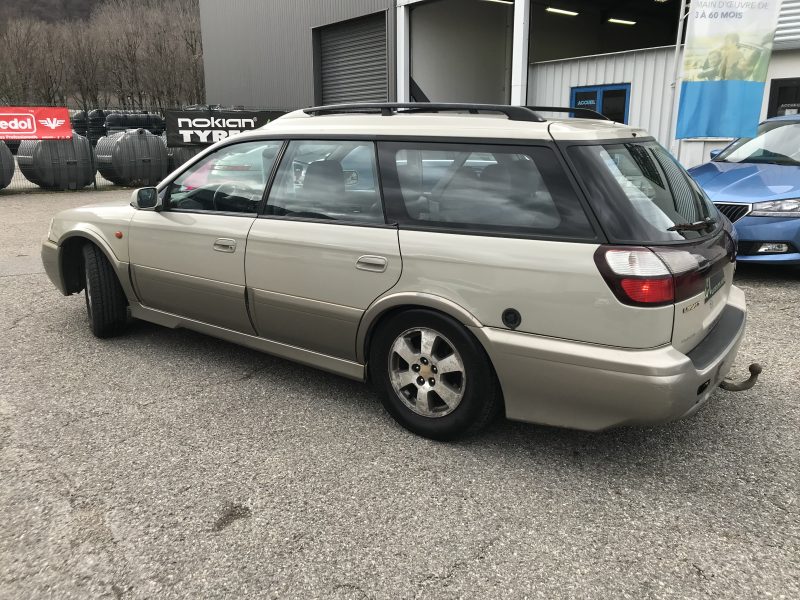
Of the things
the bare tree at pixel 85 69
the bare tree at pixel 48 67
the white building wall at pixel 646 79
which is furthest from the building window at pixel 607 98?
the bare tree at pixel 85 69

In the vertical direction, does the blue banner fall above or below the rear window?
above

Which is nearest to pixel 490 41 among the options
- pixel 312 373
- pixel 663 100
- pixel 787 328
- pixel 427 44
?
pixel 427 44

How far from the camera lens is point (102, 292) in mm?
4652

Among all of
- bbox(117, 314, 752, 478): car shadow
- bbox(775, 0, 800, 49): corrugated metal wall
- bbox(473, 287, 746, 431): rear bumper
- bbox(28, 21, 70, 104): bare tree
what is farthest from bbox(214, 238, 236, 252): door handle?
bbox(28, 21, 70, 104): bare tree

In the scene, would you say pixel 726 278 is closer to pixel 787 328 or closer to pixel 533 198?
pixel 533 198

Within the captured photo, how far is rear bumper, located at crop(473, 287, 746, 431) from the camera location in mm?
2615

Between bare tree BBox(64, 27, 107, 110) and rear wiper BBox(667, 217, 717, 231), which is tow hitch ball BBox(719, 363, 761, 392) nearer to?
rear wiper BBox(667, 217, 717, 231)

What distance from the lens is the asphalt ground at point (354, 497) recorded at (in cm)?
230

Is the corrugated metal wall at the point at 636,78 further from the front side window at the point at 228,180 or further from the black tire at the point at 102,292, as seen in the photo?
the black tire at the point at 102,292

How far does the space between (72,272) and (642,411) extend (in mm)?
4388

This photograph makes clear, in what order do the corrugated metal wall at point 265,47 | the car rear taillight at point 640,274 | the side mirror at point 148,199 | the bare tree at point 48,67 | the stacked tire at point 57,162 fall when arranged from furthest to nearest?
the bare tree at point 48,67 < the corrugated metal wall at point 265,47 < the stacked tire at point 57,162 < the side mirror at point 148,199 < the car rear taillight at point 640,274

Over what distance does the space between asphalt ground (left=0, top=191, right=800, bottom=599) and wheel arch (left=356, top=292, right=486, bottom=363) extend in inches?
19.2

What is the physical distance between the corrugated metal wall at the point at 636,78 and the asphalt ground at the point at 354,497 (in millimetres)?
9245

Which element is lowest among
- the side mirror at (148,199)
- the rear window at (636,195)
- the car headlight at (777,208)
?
the car headlight at (777,208)
